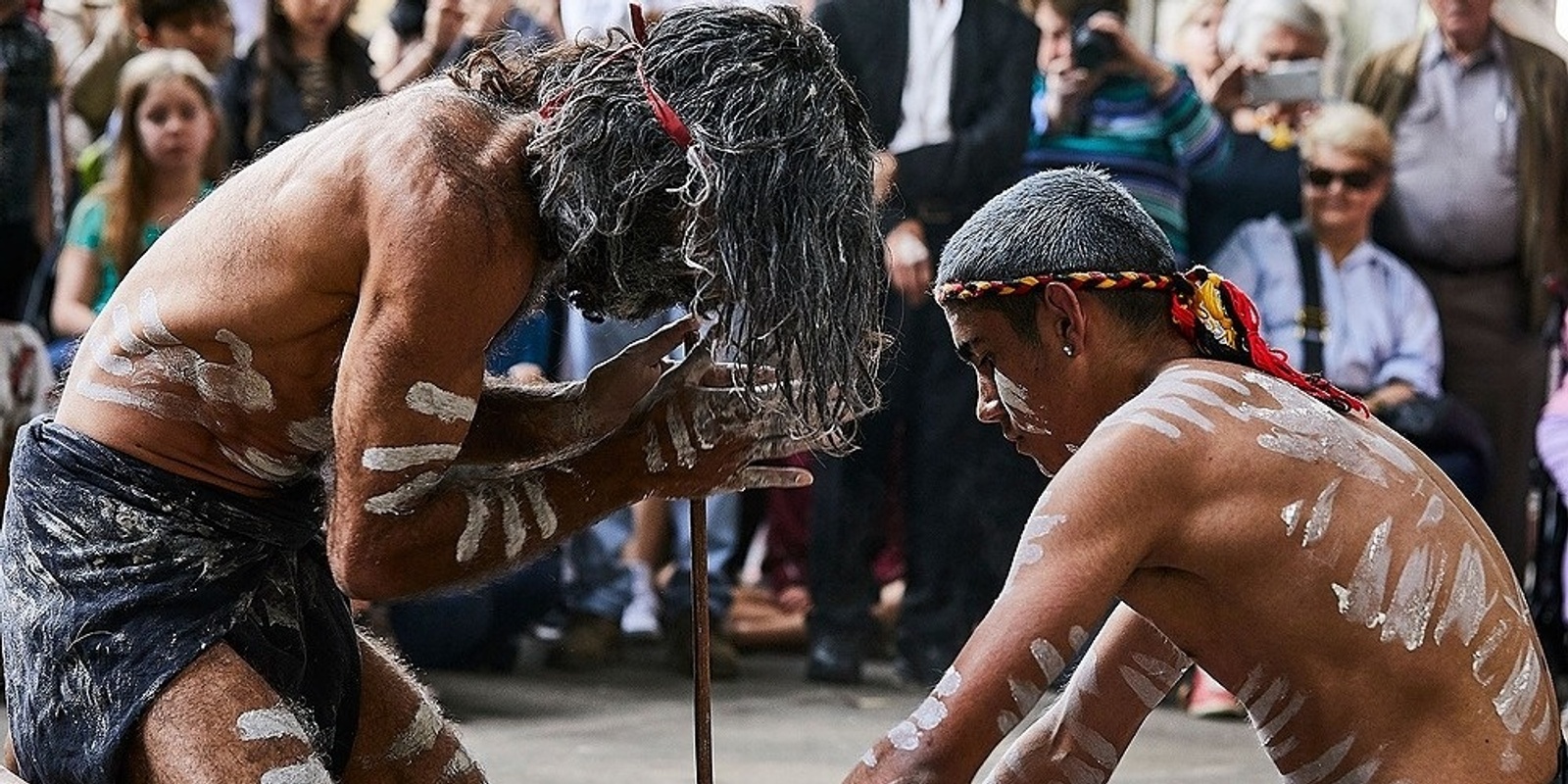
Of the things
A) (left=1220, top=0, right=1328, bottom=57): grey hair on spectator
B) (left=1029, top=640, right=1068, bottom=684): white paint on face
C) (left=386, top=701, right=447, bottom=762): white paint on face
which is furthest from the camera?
(left=1220, top=0, right=1328, bottom=57): grey hair on spectator

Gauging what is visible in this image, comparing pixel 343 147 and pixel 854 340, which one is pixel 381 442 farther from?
pixel 854 340

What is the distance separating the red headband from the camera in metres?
2.91

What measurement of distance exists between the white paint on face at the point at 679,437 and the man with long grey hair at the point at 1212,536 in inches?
18.1

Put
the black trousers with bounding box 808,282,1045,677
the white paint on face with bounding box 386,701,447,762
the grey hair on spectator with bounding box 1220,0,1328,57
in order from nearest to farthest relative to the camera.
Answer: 1. the white paint on face with bounding box 386,701,447,762
2. the black trousers with bounding box 808,282,1045,677
3. the grey hair on spectator with bounding box 1220,0,1328,57

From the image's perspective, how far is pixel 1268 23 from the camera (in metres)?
7.27

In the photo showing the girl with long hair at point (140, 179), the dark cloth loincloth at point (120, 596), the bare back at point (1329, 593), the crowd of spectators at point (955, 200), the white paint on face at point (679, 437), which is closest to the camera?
the bare back at point (1329, 593)

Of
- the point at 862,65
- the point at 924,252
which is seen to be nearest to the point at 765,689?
the point at 924,252

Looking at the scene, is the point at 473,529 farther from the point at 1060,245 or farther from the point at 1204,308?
the point at 1204,308

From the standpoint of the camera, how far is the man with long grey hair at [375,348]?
2.87 metres

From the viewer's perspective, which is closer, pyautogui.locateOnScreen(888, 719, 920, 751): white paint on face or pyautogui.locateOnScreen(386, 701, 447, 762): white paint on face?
pyautogui.locateOnScreen(888, 719, 920, 751): white paint on face

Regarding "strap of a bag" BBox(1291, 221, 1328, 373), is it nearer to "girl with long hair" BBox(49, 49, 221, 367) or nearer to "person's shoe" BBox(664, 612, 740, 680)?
"person's shoe" BBox(664, 612, 740, 680)

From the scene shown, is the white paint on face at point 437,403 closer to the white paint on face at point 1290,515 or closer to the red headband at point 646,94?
the red headband at point 646,94

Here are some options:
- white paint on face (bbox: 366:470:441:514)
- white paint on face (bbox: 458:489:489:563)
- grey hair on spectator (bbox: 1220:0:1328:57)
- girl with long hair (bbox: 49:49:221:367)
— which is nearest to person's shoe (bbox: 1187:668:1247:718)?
grey hair on spectator (bbox: 1220:0:1328:57)

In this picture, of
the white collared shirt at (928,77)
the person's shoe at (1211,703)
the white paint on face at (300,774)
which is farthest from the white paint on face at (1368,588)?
the white collared shirt at (928,77)
